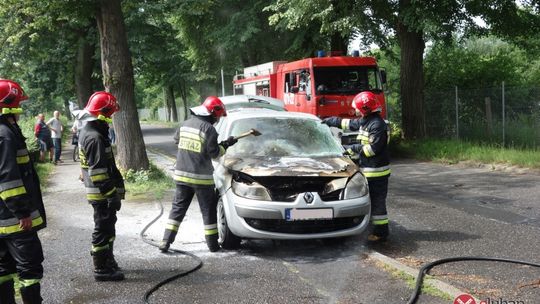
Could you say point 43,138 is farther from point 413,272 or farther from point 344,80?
point 413,272

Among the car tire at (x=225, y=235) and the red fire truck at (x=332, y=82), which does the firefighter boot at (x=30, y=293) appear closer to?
the car tire at (x=225, y=235)

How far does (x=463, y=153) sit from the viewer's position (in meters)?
13.5

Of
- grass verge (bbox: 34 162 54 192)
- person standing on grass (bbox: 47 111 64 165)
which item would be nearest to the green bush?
grass verge (bbox: 34 162 54 192)

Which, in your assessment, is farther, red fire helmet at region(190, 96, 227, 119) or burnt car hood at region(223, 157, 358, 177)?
red fire helmet at region(190, 96, 227, 119)

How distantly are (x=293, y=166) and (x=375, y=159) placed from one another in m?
1.17

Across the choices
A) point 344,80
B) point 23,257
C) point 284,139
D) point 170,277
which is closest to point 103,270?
point 170,277

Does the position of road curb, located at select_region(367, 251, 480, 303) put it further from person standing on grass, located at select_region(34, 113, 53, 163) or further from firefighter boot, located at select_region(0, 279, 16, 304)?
person standing on grass, located at select_region(34, 113, 53, 163)

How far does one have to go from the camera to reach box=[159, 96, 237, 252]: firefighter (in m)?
5.91

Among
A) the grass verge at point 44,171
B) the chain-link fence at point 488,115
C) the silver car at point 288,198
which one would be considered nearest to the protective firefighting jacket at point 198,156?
the silver car at point 288,198

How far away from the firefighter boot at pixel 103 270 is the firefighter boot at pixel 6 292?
101cm

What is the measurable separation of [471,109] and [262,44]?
1096cm

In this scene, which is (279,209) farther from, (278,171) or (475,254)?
(475,254)

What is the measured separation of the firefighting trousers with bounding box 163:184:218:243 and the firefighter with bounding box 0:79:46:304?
1946 millimetres

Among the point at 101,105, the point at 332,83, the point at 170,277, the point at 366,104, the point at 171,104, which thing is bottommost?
the point at 170,277
